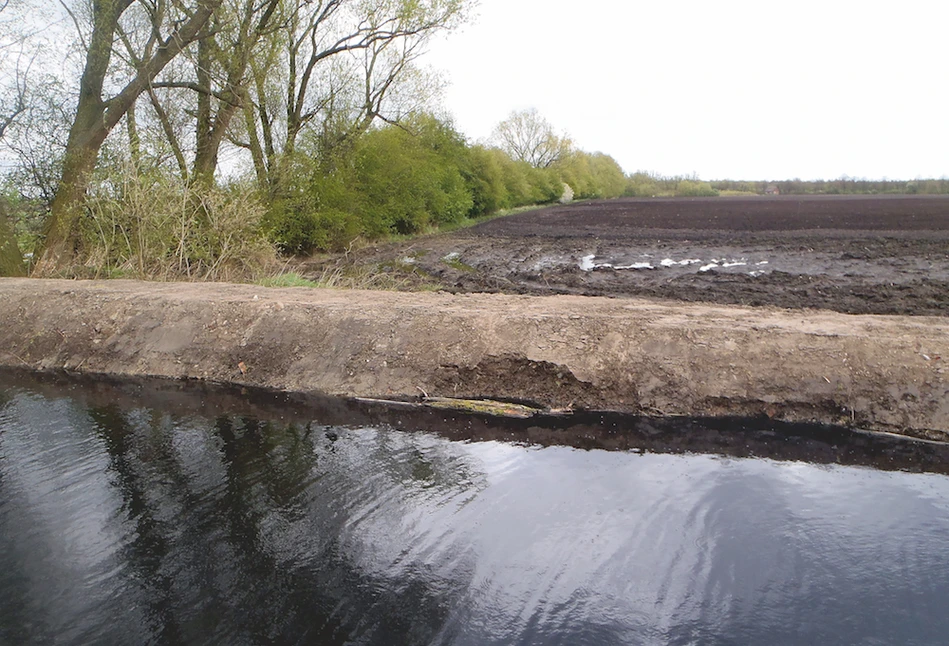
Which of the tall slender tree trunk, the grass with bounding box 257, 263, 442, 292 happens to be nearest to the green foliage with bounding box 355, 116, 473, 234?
the grass with bounding box 257, 263, 442, 292

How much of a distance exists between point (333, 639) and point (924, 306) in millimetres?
12929

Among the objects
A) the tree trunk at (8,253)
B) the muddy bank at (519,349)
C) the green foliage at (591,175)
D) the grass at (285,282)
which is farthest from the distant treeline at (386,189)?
the green foliage at (591,175)

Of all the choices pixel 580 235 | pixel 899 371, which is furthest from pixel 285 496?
pixel 580 235

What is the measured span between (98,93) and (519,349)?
13.5 metres

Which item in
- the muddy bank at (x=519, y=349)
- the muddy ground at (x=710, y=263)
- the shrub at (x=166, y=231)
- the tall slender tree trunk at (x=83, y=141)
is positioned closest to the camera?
the muddy bank at (x=519, y=349)

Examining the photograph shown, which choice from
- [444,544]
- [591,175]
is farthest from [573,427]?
[591,175]

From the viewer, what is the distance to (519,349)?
9.42 m

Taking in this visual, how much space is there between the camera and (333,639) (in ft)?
14.0

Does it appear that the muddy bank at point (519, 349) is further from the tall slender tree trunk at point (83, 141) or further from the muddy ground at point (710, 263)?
the tall slender tree trunk at point (83, 141)

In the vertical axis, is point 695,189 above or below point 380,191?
above

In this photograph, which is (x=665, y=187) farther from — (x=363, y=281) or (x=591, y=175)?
(x=363, y=281)

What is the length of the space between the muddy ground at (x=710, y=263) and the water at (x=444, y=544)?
8.00 m

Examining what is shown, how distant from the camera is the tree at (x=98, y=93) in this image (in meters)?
16.2

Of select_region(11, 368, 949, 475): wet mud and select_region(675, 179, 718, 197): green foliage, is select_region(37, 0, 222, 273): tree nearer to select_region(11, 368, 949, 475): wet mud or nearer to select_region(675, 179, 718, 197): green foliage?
select_region(11, 368, 949, 475): wet mud
